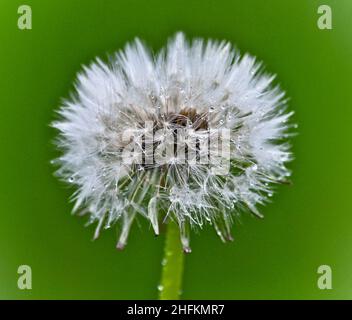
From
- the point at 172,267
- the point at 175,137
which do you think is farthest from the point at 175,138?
the point at 172,267

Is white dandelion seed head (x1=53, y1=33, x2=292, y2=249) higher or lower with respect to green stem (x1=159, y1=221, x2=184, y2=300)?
higher

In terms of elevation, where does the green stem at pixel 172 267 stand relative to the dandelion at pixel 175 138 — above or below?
below

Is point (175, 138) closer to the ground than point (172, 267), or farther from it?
farther from it

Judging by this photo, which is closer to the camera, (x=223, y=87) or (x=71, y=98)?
(x=223, y=87)

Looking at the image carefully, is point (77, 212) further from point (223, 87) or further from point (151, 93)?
point (223, 87)

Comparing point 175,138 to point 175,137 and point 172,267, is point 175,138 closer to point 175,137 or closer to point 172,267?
point 175,137
